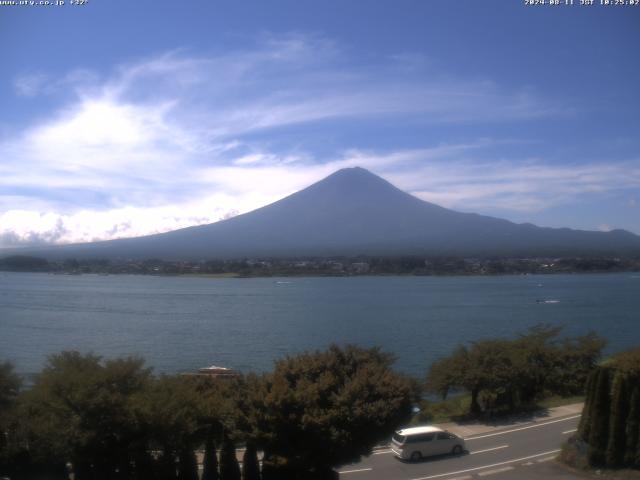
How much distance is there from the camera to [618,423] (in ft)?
23.8

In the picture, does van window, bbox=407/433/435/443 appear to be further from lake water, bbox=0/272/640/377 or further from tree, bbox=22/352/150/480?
lake water, bbox=0/272/640/377

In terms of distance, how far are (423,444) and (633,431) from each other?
284cm

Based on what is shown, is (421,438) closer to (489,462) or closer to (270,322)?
(489,462)

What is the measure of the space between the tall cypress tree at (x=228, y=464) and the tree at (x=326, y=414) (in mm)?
550

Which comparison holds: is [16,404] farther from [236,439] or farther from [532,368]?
[532,368]

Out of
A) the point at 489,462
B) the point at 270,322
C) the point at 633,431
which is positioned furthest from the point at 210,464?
the point at 270,322

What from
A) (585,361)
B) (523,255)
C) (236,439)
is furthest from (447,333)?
(523,255)

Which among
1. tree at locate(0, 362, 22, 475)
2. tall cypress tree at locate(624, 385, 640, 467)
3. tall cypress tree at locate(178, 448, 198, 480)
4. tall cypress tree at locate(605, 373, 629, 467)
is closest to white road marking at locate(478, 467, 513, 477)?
tall cypress tree at locate(605, 373, 629, 467)

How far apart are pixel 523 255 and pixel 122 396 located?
93115 millimetres

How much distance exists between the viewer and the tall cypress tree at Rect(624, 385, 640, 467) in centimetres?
715

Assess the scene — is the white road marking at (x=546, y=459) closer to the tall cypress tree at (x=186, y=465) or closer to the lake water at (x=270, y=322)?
the tall cypress tree at (x=186, y=465)

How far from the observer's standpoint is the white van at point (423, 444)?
8.94 metres

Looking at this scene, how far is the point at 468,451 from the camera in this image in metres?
9.36

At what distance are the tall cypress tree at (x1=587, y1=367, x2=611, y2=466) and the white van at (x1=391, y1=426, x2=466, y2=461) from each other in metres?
2.15
